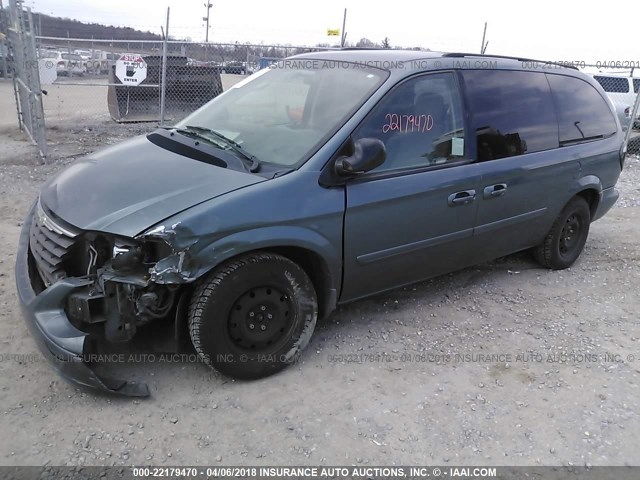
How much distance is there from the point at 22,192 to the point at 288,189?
15.4 ft

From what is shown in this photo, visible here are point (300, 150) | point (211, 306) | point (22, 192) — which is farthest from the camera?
point (22, 192)

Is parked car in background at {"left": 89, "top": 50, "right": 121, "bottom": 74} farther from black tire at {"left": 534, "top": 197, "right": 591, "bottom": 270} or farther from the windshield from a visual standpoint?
black tire at {"left": 534, "top": 197, "right": 591, "bottom": 270}

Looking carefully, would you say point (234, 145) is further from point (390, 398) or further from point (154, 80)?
point (154, 80)

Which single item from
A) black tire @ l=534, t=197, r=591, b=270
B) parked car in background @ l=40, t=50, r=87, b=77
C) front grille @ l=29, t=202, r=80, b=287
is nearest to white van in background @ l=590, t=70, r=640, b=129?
black tire @ l=534, t=197, r=591, b=270

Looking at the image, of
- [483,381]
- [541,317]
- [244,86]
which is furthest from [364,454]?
[244,86]

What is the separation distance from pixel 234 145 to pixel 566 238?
128 inches

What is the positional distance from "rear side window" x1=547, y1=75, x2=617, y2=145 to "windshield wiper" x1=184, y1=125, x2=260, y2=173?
2.71 m

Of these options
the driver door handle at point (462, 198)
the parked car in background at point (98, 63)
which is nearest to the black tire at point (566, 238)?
the driver door handle at point (462, 198)

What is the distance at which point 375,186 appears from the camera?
127 inches

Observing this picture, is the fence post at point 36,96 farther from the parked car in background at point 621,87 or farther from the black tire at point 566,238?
the parked car in background at point 621,87

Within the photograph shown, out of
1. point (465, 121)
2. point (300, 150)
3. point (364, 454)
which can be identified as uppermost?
point (465, 121)

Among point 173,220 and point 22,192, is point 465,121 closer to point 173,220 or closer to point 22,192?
point 173,220

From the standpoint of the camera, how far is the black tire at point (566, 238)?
465 centimetres

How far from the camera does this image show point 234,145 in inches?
130
